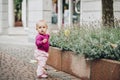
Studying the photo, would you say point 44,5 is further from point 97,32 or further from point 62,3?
point 97,32

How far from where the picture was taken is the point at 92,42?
8.84 metres

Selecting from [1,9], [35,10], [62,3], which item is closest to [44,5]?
[35,10]

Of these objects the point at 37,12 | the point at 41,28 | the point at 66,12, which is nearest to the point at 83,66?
the point at 41,28

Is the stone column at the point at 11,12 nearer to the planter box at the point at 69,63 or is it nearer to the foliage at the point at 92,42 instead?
the planter box at the point at 69,63

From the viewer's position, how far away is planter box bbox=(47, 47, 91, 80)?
29.4 feet

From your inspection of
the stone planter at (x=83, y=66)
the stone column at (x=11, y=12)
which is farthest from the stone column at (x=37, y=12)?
the stone column at (x=11, y=12)

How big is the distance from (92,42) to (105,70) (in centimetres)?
88

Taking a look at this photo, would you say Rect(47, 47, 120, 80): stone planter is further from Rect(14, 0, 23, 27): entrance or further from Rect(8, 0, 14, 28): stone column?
Rect(14, 0, 23, 27): entrance

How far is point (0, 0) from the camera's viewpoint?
83.1 feet

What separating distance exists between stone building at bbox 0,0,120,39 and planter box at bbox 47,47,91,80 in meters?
1.74

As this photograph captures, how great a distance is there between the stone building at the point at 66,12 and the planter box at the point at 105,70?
2.91 metres

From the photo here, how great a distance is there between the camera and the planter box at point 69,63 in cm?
897

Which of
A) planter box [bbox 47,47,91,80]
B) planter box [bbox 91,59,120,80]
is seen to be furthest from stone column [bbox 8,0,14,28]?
planter box [bbox 91,59,120,80]

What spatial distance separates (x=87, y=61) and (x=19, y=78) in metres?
1.62
